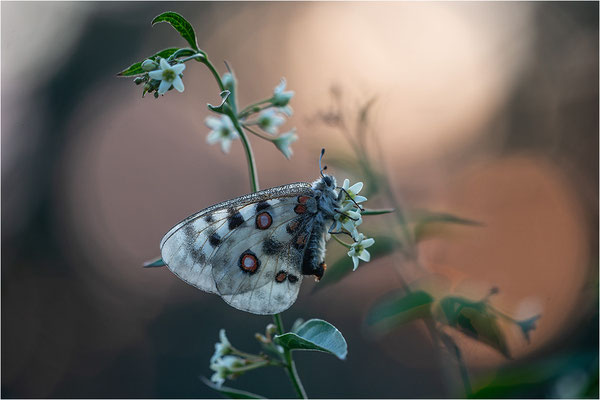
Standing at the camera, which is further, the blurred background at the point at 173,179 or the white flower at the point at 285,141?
the blurred background at the point at 173,179

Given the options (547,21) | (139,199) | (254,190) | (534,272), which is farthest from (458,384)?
(547,21)

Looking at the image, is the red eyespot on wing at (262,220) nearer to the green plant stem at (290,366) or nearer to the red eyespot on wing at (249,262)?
the red eyespot on wing at (249,262)

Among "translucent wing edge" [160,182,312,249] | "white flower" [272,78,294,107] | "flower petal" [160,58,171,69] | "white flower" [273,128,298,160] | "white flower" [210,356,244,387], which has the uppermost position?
"flower petal" [160,58,171,69]

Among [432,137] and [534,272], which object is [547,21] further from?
[534,272]

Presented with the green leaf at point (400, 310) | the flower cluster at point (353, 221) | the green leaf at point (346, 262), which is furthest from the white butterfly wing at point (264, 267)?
the green leaf at point (400, 310)

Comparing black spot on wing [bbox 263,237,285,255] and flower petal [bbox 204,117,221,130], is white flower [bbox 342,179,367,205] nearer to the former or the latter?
black spot on wing [bbox 263,237,285,255]

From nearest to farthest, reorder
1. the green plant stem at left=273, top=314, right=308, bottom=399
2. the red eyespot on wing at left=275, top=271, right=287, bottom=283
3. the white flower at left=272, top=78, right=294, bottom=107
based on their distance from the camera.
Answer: the green plant stem at left=273, top=314, right=308, bottom=399 → the red eyespot on wing at left=275, top=271, right=287, bottom=283 → the white flower at left=272, top=78, right=294, bottom=107

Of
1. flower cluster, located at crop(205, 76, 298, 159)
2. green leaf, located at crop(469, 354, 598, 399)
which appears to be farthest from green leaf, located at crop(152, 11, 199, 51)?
green leaf, located at crop(469, 354, 598, 399)
